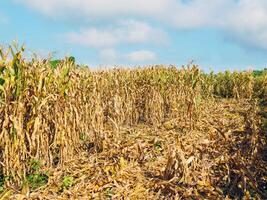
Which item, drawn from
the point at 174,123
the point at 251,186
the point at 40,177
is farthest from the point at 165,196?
the point at 174,123

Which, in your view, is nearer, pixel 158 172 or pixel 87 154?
pixel 158 172

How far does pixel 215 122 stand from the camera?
12742mm

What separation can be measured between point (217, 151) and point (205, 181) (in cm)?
114

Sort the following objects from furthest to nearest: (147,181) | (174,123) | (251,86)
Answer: (251,86) < (174,123) < (147,181)

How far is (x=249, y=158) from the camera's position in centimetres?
872

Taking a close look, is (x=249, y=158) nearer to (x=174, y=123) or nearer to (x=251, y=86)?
(x=174, y=123)

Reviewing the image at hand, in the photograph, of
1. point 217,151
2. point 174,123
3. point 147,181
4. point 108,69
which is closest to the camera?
point 147,181

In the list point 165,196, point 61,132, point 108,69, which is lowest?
point 165,196

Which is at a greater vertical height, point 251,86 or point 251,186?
point 251,86

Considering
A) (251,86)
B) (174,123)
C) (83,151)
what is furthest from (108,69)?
(251,86)

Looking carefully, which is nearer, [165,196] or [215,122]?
[165,196]

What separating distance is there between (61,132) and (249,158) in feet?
12.2

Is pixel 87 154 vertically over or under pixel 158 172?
over

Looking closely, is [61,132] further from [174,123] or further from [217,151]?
A: [174,123]
